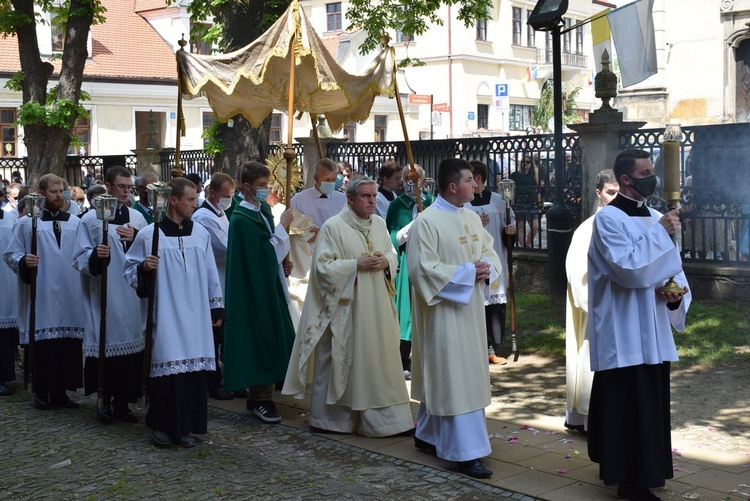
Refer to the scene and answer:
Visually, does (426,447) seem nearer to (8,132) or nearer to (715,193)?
(715,193)

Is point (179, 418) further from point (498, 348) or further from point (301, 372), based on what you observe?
point (498, 348)

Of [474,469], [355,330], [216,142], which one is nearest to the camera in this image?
[474,469]

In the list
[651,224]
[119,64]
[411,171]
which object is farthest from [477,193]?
[119,64]

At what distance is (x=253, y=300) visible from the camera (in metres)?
8.16

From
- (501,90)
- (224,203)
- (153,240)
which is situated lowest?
(153,240)

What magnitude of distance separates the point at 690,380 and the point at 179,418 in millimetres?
4543

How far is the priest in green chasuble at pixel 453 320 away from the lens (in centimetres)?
639

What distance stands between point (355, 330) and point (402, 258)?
2460mm

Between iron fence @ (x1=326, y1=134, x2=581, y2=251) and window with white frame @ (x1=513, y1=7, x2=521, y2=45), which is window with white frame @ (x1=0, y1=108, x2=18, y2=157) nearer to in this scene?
iron fence @ (x1=326, y1=134, x2=581, y2=251)

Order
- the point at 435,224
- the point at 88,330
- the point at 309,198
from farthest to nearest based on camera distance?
the point at 309,198 < the point at 88,330 < the point at 435,224

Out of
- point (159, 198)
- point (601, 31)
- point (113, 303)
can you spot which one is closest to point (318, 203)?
point (113, 303)

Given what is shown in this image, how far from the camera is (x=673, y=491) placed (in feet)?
19.2

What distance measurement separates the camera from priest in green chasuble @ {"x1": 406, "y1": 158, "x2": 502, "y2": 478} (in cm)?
639

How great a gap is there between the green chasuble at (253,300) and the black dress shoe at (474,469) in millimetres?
2189
